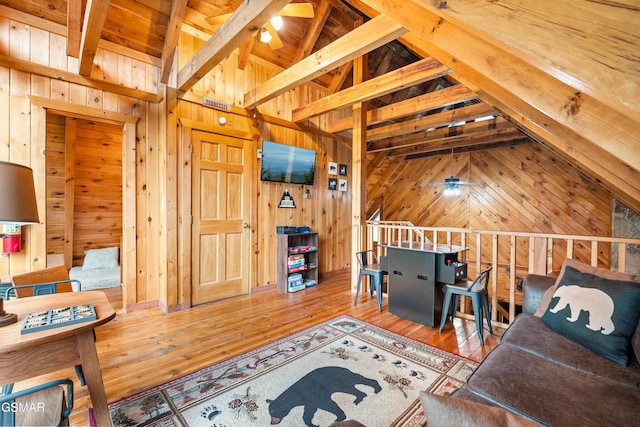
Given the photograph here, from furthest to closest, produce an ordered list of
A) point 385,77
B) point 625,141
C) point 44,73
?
1. point 385,77
2. point 44,73
3. point 625,141

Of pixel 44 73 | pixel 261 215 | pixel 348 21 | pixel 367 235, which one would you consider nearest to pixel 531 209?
pixel 367 235

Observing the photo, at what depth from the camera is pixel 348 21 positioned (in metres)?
4.57

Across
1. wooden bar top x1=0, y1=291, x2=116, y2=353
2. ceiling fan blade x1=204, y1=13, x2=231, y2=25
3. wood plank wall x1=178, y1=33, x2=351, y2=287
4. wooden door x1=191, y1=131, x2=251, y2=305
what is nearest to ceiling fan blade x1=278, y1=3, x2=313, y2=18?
ceiling fan blade x1=204, y1=13, x2=231, y2=25

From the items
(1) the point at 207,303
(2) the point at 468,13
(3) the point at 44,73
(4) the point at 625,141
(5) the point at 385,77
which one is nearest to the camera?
(2) the point at 468,13

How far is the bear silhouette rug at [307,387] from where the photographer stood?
160 cm

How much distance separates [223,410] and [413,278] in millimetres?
2080

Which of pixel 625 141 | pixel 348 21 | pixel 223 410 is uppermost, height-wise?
pixel 348 21

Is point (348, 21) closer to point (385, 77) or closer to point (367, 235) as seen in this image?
point (385, 77)

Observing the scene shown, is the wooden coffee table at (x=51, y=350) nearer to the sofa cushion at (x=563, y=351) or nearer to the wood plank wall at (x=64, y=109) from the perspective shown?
the wood plank wall at (x=64, y=109)

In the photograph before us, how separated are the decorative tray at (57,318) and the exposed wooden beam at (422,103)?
12.4ft

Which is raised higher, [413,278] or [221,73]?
[221,73]

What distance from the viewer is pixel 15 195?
1198mm

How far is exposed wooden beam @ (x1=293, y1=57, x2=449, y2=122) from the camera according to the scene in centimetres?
284

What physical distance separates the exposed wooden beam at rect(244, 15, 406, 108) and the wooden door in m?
0.91
